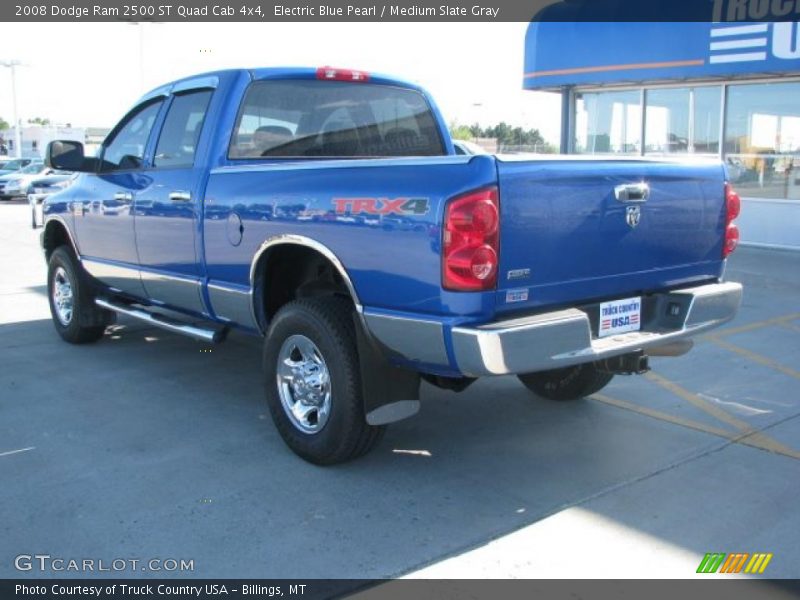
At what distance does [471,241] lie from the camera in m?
3.45

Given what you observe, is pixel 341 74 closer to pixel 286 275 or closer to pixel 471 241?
pixel 286 275

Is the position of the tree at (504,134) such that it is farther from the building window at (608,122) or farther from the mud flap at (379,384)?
the mud flap at (379,384)

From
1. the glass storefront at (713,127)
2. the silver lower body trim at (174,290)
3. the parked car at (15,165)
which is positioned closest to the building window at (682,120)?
the glass storefront at (713,127)

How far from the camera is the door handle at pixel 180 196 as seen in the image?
506cm

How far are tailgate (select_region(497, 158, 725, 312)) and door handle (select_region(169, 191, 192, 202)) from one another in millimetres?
2356

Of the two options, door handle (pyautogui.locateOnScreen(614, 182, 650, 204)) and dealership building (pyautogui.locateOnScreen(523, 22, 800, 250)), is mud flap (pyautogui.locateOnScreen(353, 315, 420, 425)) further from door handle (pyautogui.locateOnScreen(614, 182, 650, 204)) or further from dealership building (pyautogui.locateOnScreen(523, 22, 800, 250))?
dealership building (pyautogui.locateOnScreen(523, 22, 800, 250))

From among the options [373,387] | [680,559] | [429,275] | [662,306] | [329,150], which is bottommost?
[680,559]

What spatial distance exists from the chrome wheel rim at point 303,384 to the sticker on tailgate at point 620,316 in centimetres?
143

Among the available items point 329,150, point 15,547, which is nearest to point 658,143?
point 329,150

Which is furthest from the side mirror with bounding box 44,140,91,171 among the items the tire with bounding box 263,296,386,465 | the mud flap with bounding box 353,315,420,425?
the mud flap with bounding box 353,315,420,425

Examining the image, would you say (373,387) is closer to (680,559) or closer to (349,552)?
(349,552)

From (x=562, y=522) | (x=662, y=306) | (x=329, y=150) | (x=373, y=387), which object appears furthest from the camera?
(x=329, y=150)

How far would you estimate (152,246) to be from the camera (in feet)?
18.2

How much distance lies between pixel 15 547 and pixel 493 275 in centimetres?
236
